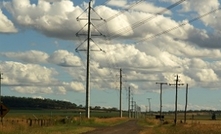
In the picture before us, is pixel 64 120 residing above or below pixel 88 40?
below

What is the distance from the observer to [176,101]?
4053 inches

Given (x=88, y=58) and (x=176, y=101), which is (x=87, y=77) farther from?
(x=176, y=101)

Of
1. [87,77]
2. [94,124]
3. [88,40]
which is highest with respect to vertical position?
[88,40]

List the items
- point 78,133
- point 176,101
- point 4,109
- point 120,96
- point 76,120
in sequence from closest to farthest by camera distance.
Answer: point 4,109 → point 78,133 → point 76,120 → point 176,101 → point 120,96

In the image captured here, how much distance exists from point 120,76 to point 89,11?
7258cm

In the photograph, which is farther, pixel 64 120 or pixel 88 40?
pixel 64 120

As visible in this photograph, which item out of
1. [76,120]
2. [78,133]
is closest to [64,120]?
[76,120]

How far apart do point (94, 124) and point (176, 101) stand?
99.0ft

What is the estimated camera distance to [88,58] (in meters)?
66.5

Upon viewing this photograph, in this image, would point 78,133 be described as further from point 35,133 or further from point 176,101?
point 176,101

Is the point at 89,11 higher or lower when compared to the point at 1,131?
higher

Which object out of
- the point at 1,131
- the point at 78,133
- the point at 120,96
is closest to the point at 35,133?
the point at 1,131

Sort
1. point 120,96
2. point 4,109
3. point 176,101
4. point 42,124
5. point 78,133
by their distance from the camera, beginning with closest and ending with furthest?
1. point 4,109
2. point 78,133
3. point 42,124
4. point 176,101
5. point 120,96

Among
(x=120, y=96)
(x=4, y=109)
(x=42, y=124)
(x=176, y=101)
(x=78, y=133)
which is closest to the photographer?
(x=4, y=109)
